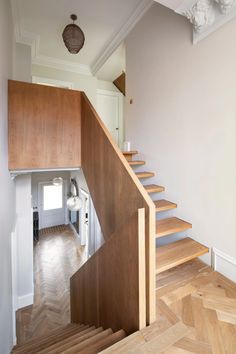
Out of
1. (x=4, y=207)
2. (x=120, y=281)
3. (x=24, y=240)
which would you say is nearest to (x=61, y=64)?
(x=24, y=240)

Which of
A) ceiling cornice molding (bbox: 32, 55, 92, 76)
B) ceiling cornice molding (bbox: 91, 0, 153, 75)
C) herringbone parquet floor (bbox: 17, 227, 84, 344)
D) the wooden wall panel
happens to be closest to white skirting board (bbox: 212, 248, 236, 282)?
the wooden wall panel

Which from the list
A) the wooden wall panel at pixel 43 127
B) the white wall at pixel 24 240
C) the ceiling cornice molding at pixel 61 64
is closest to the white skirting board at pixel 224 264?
the wooden wall panel at pixel 43 127

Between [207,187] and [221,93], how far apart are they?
95 centimetres

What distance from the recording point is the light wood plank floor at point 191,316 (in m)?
1.12

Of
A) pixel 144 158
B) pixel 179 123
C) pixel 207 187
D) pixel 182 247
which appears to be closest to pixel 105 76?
pixel 144 158

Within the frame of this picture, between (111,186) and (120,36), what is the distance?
11.4ft

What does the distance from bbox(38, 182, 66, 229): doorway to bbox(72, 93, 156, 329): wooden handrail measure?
5.11m

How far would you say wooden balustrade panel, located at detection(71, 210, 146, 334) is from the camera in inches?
46.4

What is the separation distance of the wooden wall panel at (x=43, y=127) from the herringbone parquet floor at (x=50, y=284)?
2731 mm

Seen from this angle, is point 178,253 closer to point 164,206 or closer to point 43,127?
point 164,206

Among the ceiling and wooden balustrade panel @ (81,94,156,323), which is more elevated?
the ceiling

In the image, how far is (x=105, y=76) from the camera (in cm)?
558

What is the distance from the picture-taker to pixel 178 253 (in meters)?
1.96

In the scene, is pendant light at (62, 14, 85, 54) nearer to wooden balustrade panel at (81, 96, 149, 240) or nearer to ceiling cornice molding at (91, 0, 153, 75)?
wooden balustrade panel at (81, 96, 149, 240)
